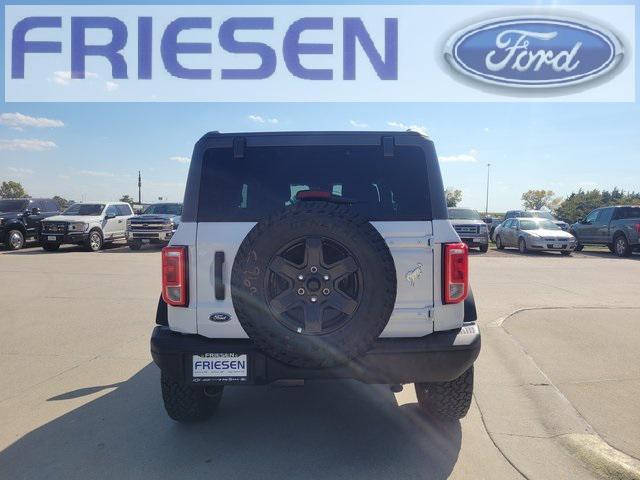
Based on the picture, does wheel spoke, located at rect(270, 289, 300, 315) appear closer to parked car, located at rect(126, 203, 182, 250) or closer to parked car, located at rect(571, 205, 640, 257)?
parked car, located at rect(126, 203, 182, 250)

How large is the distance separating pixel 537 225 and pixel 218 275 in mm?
19177

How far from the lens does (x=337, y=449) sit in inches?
122

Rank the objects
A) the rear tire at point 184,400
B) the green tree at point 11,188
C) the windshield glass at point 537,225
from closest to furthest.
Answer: the rear tire at point 184,400 < the windshield glass at point 537,225 < the green tree at point 11,188

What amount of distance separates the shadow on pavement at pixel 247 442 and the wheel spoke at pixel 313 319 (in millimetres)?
865

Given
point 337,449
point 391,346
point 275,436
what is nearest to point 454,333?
point 391,346

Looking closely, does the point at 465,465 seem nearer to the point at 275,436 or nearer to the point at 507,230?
the point at 275,436

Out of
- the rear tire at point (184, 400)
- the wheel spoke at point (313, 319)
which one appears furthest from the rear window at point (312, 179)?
the rear tire at point (184, 400)

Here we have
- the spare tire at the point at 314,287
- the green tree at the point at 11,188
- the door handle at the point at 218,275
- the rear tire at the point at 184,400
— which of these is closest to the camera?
the spare tire at the point at 314,287

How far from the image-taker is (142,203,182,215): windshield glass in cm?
1997

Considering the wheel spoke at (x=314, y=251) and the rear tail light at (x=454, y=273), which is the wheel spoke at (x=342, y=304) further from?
the rear tail light at (x=454, y=273)

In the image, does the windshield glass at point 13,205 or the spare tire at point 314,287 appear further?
the windshield glass at point 13,205

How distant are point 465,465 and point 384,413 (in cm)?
87

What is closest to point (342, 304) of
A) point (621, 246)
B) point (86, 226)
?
point (86, 226)

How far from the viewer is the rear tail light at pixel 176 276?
293 cm
